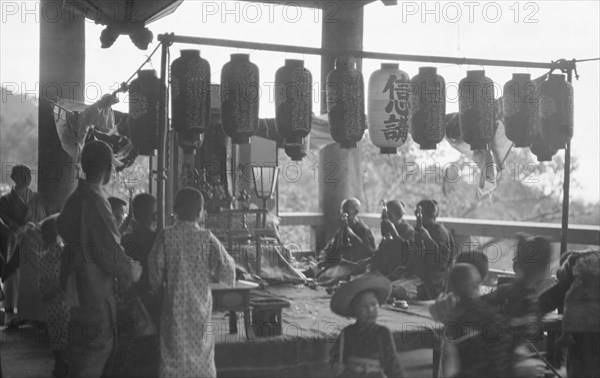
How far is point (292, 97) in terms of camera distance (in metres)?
6.09

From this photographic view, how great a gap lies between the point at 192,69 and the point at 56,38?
5.38m

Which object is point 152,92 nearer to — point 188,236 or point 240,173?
point 188,236

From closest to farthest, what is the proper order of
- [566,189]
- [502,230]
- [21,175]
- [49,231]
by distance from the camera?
[49,231], [566,189], [21,175], [502,230]

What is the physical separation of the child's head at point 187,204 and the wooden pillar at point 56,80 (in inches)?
221

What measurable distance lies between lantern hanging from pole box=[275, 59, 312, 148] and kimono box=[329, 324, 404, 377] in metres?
1.96

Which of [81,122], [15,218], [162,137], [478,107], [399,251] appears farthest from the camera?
[81,122]

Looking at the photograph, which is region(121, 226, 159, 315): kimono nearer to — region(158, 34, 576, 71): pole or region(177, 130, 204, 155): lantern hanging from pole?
region(177, 130, 204, 155): lantern hanging from pole

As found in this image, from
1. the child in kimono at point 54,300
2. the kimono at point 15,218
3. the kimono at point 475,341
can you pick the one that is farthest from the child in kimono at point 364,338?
the kimono at point 15,218

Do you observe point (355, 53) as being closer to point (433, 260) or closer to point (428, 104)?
point (428, 104)

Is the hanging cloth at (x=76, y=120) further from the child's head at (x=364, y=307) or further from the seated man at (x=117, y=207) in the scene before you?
the child's head at (x=364, y=307)

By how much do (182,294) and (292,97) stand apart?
1991 millimetres

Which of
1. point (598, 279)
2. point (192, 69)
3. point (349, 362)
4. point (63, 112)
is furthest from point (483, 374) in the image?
point (63, 112)

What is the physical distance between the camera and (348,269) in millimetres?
9266

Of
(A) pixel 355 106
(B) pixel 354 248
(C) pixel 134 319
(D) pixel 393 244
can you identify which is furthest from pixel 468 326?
(B) pixel 354 248
